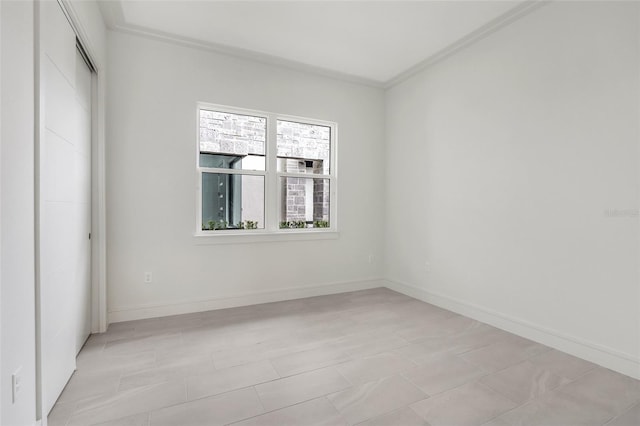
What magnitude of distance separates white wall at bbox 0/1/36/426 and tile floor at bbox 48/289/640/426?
1.79 ft

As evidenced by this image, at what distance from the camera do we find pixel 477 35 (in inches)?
127

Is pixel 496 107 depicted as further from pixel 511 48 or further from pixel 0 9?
pixel 0 9

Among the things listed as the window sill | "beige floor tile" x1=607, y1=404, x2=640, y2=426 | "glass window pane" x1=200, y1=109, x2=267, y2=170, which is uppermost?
"glass window pane" x1=200, y1=109, x2=267, y2=170

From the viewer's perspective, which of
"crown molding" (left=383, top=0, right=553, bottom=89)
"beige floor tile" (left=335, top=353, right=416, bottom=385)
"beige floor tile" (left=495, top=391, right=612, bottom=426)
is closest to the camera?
"beige floor tile" (left=495, top=391, right=612, bottom=426)

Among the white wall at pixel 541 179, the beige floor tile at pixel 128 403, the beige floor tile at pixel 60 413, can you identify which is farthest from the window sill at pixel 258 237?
the beige floor tile at pixel 60 413

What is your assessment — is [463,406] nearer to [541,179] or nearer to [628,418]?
[628,418]

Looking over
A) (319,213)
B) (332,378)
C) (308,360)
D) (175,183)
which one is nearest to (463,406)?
(332,378)

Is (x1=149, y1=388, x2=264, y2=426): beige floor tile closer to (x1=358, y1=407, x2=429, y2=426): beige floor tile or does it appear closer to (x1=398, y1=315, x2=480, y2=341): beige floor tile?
(x1=358, y1=407, x2=429, y2=426): beige floor tile

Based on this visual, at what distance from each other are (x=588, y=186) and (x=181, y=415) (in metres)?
3.19

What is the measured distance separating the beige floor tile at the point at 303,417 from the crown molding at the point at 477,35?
3492 mm

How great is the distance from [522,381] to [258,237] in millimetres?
2802

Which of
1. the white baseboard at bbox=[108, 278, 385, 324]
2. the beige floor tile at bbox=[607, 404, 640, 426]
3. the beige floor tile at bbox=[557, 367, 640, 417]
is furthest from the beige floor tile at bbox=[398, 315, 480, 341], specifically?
the white baseboard at bbox=[108, 278, 385, 324]

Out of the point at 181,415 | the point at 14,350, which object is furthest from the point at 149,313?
the point at 14,350

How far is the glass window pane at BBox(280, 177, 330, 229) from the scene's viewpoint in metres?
4.11
